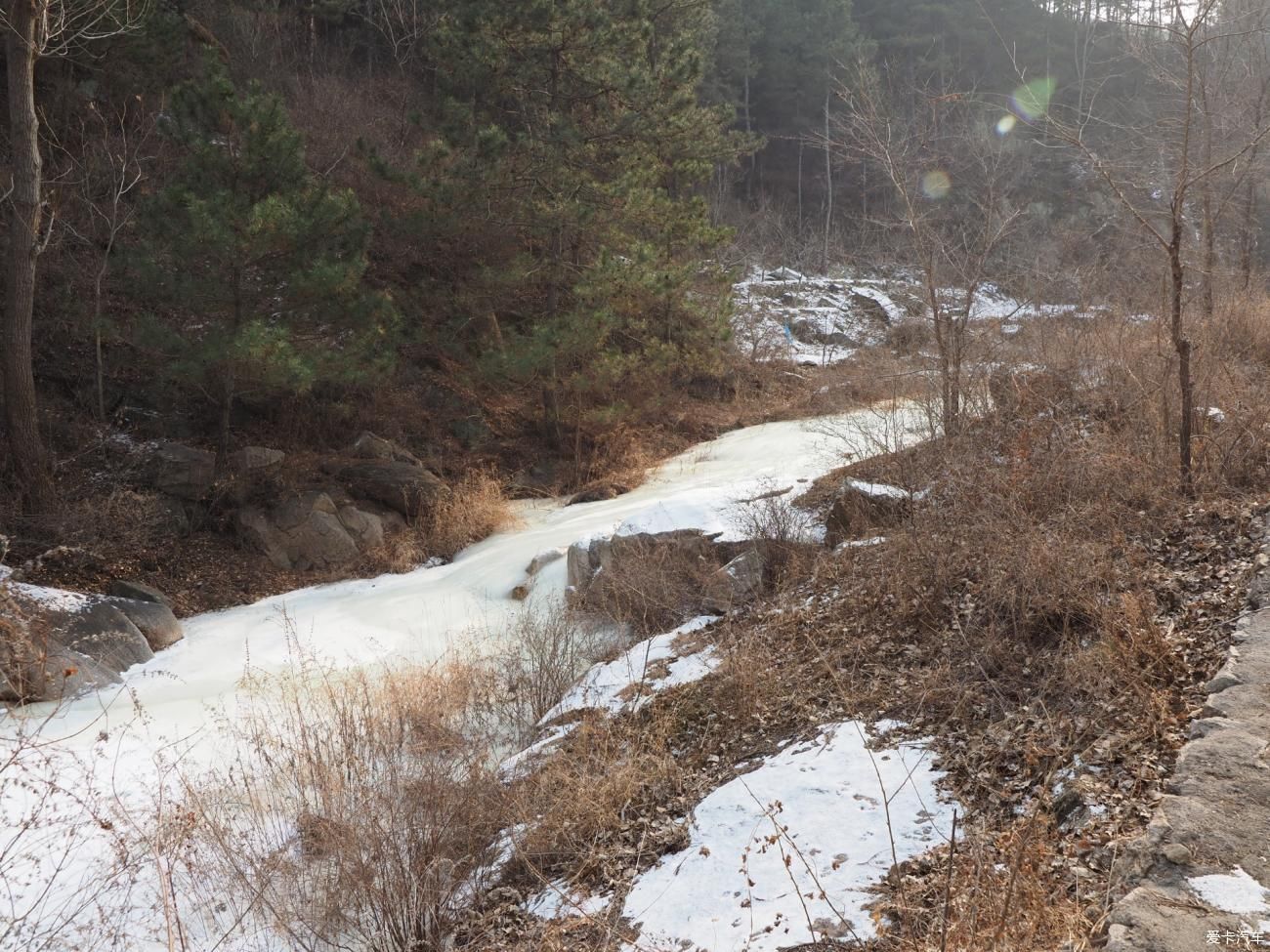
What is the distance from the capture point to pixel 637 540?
26.7 ft

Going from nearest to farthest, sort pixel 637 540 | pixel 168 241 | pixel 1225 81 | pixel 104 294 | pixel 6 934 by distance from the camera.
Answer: pixel 6 934 → pixel 637 540 → pixel 168 241 → pixel 1225 81 → pixel 104 294

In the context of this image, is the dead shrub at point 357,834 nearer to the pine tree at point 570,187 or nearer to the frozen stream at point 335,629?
the frozen stream at point 335,629

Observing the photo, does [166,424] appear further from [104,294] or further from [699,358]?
[699,358]

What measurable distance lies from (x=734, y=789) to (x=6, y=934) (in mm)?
3252

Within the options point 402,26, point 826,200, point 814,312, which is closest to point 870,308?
point 814,312

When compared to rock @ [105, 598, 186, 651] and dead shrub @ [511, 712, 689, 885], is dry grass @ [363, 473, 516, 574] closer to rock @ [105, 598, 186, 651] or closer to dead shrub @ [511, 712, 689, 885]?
rock @ [105, 598, 186, 651]

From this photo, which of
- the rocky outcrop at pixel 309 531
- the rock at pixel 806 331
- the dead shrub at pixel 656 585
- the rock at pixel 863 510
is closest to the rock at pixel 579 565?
the dead shrub at pixel 656 585

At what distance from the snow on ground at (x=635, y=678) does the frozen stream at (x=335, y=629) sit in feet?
5.73

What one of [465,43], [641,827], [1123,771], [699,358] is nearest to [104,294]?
[465,43]

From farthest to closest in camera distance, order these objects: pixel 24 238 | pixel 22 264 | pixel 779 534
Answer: pixel 22 264
pixel 24 238
pixel 779 534

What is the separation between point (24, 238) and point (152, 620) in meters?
4.22

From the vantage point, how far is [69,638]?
727 centimetres

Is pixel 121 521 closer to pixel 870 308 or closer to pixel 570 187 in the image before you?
pixel 570 187

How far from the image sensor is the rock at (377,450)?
1246 centimetres
